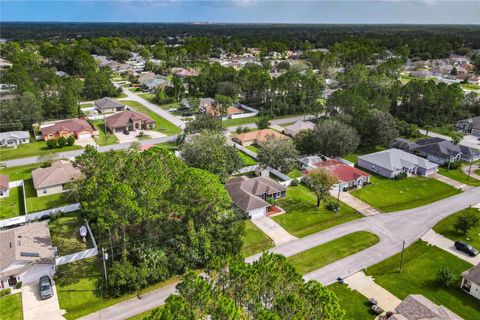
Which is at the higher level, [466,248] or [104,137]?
[104,137]

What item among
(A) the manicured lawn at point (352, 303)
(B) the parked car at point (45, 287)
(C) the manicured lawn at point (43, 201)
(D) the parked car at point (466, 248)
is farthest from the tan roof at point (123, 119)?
(D) the parked car at point (466, 248)

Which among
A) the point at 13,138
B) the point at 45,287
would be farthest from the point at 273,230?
the point at 13,138

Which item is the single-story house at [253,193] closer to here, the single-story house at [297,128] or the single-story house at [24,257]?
the single-story house at [24,257]

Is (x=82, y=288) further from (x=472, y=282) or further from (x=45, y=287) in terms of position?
(x=472, y=282)

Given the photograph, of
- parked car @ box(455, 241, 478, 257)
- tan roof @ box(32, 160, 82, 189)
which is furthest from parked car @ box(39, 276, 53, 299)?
parked car @ box(455, 241, 478, 257)

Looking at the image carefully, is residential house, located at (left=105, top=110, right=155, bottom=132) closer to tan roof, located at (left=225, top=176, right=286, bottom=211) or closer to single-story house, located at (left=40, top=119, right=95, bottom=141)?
single-story house, located at (left=40, top=119, right=95, bottom=141)
